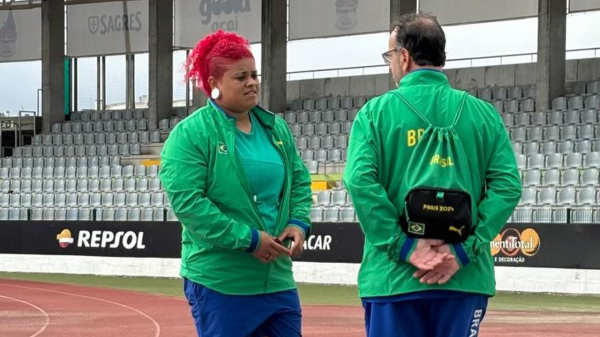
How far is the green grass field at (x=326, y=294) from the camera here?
18.2 metres

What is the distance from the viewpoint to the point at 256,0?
113ft

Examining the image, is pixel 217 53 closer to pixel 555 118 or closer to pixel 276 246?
pixel 276 246

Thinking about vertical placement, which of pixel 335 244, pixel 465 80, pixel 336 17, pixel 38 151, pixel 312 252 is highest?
pixel 336 17

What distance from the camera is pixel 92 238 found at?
27594 millimetres

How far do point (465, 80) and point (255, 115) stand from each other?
27.5m

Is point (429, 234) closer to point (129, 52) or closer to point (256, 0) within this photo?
point (256, 0)

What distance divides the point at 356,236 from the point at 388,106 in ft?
61.7

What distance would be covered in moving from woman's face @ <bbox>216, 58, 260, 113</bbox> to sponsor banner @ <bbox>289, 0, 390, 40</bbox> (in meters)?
27.8

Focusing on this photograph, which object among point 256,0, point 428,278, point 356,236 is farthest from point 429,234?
point 256,0

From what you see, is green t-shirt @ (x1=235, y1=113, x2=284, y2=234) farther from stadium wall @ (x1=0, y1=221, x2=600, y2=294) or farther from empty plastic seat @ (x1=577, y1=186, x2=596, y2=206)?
empty plastic seat @ (x1=577, y1=186, x2=596, y2=206)

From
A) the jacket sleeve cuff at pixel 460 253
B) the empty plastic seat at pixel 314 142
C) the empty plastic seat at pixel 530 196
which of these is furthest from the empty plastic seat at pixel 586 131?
the jacket sleeve cuff at pixel 460 253

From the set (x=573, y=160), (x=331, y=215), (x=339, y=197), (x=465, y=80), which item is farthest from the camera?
(x=465, y=80)

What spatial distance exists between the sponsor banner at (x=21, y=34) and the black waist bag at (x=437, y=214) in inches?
1424

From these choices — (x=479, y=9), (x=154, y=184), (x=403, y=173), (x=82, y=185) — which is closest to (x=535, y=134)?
(x=479, y=9)
